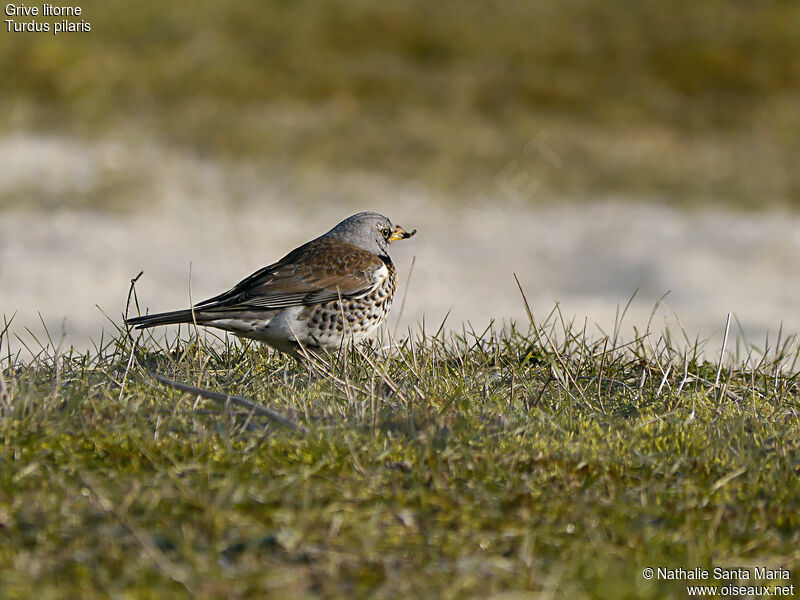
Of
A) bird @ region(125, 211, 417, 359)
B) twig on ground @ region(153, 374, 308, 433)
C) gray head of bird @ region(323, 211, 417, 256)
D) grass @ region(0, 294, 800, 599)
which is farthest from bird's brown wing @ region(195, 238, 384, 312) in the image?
twig on ground @ region(153, 374, 308, 433)

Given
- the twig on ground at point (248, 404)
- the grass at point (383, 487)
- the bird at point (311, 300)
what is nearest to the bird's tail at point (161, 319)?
the bird at point (311, 300)

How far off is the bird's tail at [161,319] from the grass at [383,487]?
69 centimetres

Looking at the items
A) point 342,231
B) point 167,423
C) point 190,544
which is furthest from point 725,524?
point 342,231

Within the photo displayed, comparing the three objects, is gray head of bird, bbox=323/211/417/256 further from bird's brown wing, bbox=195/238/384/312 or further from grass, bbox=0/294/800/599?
grass, bbox=0/294/800/599

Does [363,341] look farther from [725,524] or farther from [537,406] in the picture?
[725,524]

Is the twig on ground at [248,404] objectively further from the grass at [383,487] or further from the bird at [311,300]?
the bird at [311,300]

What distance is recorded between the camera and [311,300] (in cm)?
675

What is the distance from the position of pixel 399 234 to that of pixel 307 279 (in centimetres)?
117

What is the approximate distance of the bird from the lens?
21.3ft

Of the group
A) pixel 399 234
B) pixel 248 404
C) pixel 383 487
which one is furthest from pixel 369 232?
pixel 383 487

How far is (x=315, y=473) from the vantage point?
3658 millimetres

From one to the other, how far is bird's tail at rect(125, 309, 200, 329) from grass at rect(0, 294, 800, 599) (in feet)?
2.27

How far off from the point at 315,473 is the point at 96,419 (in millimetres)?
1215

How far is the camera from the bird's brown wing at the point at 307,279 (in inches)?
264
